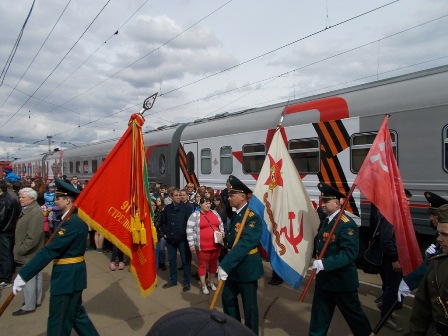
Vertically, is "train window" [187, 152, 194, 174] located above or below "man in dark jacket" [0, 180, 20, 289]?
above

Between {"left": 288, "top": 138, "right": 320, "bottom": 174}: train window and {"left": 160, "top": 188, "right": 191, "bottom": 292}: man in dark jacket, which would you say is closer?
{"left": 160, "top": 188, "right": 191, "bottom": 292}: man in dark jacket

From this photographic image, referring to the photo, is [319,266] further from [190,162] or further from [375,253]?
[190,162]

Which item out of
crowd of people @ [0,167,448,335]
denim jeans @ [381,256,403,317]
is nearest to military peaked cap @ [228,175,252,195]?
crowd of people @ [0,167,448,335]

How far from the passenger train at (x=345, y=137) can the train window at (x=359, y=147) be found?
0.05 ft

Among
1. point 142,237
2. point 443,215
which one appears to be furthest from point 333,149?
point 443,215

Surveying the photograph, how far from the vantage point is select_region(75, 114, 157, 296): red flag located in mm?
3697

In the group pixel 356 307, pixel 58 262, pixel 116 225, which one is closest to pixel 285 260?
pixel 356 307

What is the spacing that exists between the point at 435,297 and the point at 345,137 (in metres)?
4.65

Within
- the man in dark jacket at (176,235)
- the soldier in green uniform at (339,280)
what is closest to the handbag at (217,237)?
the man in dark jacket at (176,235)

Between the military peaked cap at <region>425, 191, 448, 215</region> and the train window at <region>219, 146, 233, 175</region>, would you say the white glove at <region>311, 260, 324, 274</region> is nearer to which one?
the military peaked cap at <region>425, 191, 448, 215</region>

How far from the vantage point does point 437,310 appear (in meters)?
2.15

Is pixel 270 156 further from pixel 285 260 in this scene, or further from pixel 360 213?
pixel 360 213

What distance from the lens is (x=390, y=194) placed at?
3.73m

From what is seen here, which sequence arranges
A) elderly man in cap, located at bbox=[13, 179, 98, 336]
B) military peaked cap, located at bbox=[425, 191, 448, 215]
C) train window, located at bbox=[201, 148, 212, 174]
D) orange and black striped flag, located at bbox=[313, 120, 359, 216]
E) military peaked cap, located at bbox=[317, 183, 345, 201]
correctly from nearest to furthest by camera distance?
elderly man in cap, located at bbox=[13, 179, 98, 336]
military peaked cap, located at bbox=[425, 191, 448, 215]
military peaked cap, located at bbox=[317, 183, 345, 201]
orange and black striped flag, located at bbox=[313, 120, 359, 216]
train window, located at bbox=[201, 148, 212, 174]
